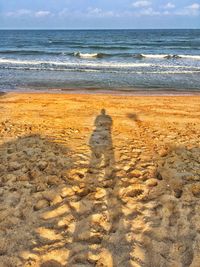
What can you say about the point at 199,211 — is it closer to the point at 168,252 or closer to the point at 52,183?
the point at 168,252

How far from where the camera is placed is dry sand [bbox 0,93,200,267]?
3564mm

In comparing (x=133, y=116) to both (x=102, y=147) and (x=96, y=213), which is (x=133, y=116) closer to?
(x=102, y=147)

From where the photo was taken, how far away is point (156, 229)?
155 inches

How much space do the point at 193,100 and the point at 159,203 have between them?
Result: 8197 mm

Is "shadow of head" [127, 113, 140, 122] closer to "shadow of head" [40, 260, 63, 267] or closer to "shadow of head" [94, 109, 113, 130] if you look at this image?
"shadow of head" [94, 109, 113, 130]

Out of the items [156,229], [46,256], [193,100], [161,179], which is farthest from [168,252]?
[193,100]

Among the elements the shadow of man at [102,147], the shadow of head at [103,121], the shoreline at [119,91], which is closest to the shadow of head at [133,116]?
the shadow of head at [103,121]

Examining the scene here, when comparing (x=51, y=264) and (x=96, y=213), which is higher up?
(x=96, y=213)

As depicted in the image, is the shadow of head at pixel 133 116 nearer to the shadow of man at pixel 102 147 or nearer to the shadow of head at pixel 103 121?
the shadow of head at pixel 103 121

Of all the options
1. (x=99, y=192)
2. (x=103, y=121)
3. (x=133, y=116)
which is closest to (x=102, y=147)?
(x=99, y=192)

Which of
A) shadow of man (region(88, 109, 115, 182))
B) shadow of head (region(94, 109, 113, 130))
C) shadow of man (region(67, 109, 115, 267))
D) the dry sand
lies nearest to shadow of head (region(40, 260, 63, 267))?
the dry sand

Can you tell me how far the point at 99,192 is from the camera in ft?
15.5

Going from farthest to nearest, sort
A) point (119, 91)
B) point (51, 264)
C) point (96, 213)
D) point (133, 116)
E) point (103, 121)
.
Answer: point (119, 91)
point (133, 116)
point (103, 121)
point (96, 213)
point (51, 264)

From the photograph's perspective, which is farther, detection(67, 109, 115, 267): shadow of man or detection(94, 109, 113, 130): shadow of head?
detection(94, 109, 113, 130): shadow of head
